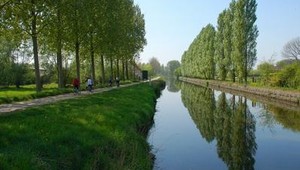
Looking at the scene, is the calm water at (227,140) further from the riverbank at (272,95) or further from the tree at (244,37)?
the tree at (244,37)

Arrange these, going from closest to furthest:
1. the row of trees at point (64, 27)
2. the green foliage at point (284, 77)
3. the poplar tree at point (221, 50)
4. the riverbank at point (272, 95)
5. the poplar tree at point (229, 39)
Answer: the row of trees at point (64, 27)
the riverbank at point (272, 95)
the green foliage at point (284, 77)
the poplar tree at point (229, 39)
the poplar tree at point (221, 50)

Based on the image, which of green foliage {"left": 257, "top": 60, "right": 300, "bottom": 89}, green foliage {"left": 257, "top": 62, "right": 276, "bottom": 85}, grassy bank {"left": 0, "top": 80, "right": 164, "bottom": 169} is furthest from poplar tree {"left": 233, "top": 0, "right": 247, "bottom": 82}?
grassy bank {"left": 0, "top": 80, "right": 164, "bottom": 169}

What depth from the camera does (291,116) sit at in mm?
30422

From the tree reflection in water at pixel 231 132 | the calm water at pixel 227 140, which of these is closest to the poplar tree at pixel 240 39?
the tree reflection in water at pixel 231 132

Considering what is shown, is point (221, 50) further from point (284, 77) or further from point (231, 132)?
point (231, 132)

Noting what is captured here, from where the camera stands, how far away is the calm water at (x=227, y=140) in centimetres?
1670

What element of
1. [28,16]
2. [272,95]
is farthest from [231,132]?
[272,95]

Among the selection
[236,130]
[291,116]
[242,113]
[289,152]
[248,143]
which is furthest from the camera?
[242,113]

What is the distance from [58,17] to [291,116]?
21144 millimetres

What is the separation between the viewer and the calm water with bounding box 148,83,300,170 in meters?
16.7

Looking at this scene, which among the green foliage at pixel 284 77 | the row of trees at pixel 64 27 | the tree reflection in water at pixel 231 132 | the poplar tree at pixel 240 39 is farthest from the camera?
the poplar tree at pixel 240 39

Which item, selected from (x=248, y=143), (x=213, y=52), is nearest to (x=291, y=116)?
(x=248, y=143)

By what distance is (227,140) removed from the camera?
70.3ft

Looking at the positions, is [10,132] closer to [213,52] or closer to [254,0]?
[254,0]
